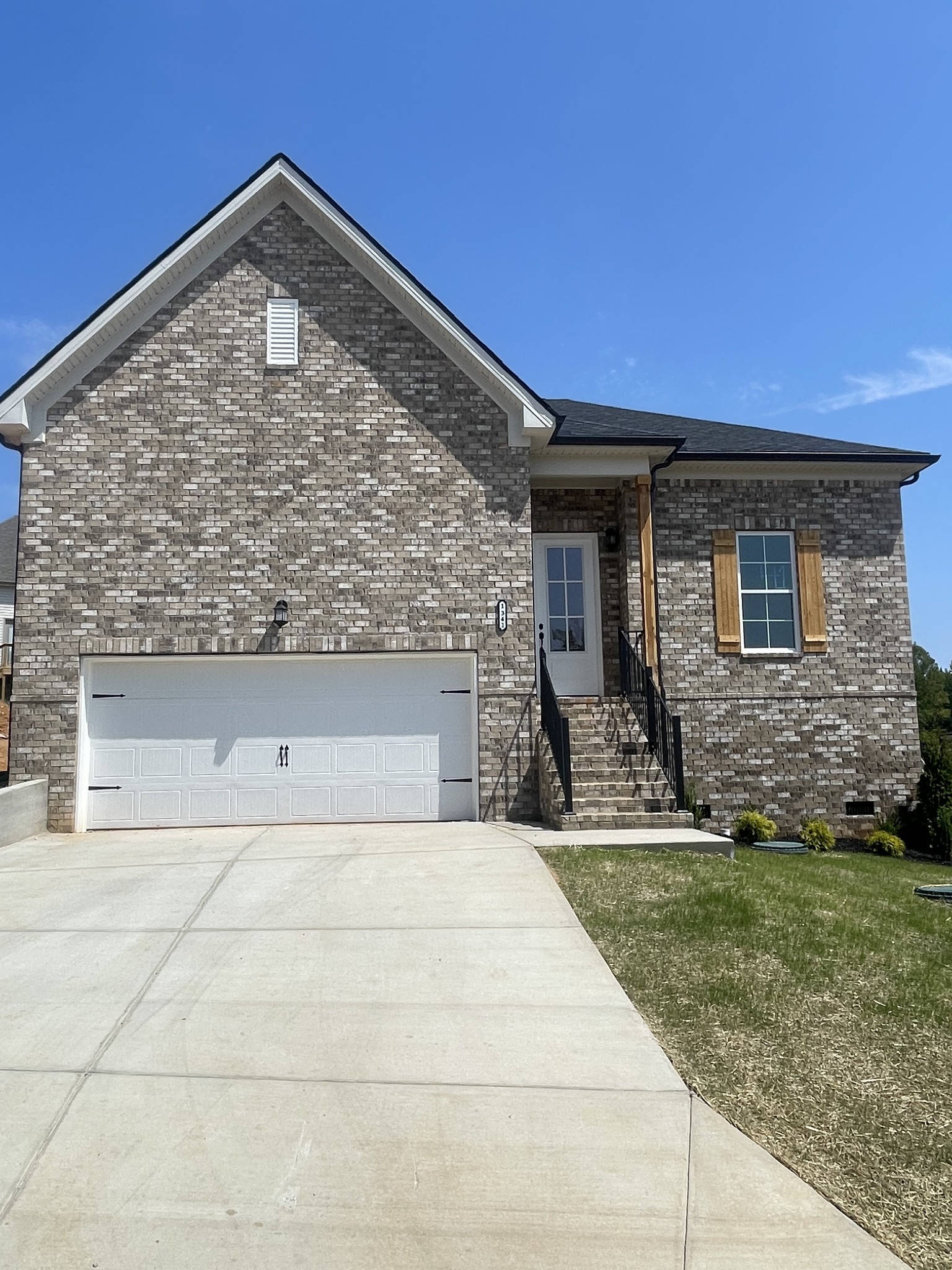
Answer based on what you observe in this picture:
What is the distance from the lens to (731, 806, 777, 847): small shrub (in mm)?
12195

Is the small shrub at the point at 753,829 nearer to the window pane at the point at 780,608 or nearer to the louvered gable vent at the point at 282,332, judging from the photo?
the window pane at the point at 780,608

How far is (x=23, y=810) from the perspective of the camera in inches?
404

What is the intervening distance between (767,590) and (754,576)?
283mm

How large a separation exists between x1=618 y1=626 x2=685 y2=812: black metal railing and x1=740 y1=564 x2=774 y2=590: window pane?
6.72 feet

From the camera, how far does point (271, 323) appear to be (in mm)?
11688

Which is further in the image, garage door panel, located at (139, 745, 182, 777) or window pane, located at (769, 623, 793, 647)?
window pane, located at (769, 623, 793, 647)

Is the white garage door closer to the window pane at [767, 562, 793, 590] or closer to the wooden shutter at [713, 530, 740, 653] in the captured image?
the wooden shutter at [713, 530, 740, 653]

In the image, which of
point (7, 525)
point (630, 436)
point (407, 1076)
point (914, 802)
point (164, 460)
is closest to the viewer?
point (407, 1076)

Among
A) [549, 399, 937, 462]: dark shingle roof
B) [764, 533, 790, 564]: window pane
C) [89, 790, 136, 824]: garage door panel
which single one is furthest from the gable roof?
[89, 790, 136, 824]: garage door panel

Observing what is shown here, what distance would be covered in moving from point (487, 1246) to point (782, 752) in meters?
10.7

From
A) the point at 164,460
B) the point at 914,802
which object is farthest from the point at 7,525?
the point at 914,802

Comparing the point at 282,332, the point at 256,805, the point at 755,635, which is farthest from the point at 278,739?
the point at 755,635

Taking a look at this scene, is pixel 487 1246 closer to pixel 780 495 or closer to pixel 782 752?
pixel 782 752

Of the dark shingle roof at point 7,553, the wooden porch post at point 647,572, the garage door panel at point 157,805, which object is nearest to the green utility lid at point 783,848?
the wooden porch post at point 647,572
